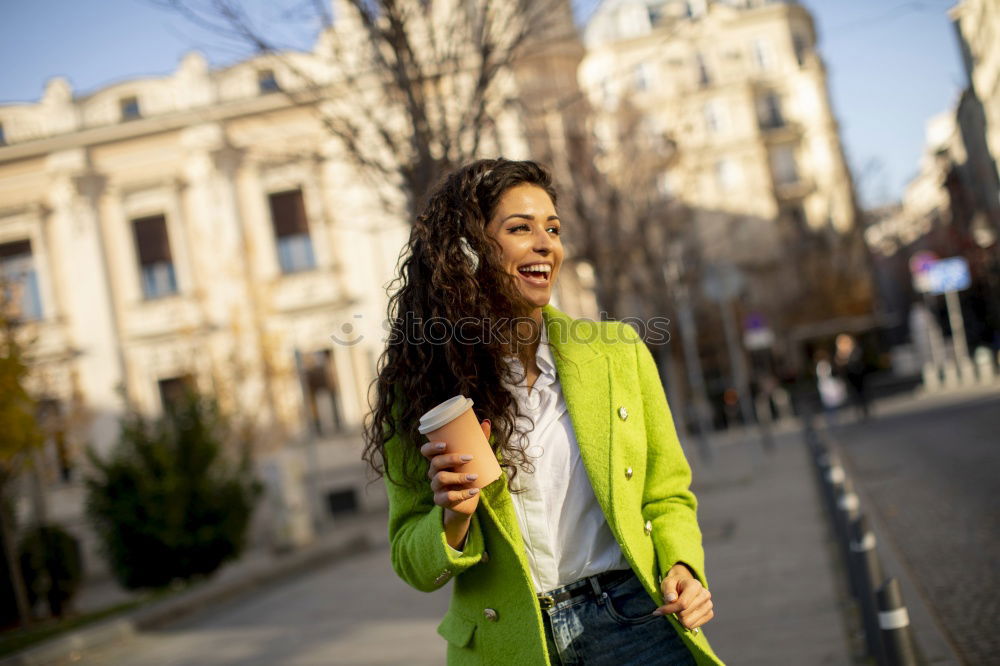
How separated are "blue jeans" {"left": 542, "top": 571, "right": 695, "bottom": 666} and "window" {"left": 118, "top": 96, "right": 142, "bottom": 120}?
998 inches

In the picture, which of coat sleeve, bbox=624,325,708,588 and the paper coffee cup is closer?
Result: the paper coffee cup

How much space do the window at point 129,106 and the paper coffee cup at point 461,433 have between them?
83.2 ft

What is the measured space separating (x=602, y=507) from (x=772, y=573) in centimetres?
591

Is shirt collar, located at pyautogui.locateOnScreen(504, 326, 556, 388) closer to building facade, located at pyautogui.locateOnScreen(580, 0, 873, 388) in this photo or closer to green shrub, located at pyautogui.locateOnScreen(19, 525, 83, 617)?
green shrub, located at pyautogui.locateOnScreen(19, 525, 83, 617)

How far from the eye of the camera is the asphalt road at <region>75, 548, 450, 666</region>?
7.14 m

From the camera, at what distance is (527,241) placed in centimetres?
238

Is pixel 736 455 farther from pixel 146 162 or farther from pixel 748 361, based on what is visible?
pixel 748 361

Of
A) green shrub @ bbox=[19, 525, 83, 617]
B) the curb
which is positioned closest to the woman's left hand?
the curb

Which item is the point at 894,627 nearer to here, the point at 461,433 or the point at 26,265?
the point at 461,433

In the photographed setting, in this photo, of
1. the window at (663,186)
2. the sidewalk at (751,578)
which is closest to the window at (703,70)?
the window at (663,186)

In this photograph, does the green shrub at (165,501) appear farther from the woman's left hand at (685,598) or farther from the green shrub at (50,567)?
the woman's left hand at (685,598)

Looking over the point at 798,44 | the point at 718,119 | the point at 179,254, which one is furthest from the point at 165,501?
the point at 798,44

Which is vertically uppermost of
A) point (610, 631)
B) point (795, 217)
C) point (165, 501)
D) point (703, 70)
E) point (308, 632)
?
point (703, 70)

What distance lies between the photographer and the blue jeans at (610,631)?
222 centimetres
